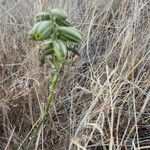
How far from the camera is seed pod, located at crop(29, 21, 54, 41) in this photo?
85cm

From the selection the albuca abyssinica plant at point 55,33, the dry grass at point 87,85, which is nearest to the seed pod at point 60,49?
the albuca abyssinica plant at point 55,33

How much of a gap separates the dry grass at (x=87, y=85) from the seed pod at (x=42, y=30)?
234mm

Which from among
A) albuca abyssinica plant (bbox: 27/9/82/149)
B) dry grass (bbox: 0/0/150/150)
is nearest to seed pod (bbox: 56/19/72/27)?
albuca abyssinica plant (bbox: 27/9/82/149)

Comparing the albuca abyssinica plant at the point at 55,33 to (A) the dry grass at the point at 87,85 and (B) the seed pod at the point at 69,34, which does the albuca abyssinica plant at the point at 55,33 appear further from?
(A) the dry grass at the point at 87,85

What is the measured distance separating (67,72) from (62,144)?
0.89ft

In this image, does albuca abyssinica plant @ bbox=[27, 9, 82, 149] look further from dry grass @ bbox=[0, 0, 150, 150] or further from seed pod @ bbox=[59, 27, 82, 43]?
dry grass @ bbox=[0, 0, 150, 150]

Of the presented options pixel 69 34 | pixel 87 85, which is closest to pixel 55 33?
pixel 69 34

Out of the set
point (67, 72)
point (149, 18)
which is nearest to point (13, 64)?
point (67, 72)

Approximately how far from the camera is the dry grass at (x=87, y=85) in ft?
3.69

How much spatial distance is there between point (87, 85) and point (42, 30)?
19.3 inches

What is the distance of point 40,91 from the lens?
1235 mm

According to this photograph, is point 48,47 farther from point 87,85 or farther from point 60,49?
point 87,85

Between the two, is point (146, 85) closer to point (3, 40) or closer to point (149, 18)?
point (149, 18)

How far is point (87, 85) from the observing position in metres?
1.31
